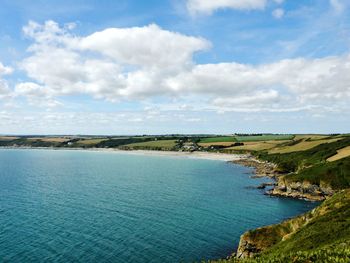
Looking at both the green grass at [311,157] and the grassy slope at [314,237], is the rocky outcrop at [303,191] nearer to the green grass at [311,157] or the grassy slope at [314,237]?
the green grass at [311,157]

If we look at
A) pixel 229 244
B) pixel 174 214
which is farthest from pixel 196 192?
pixel 229 244

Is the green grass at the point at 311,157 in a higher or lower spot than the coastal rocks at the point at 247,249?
higher

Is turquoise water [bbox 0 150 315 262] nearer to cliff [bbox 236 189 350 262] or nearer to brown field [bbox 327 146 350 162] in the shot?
cliff [bbox 236 189 350 262]

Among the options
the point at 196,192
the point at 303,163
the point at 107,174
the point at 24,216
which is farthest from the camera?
the point at 107,174

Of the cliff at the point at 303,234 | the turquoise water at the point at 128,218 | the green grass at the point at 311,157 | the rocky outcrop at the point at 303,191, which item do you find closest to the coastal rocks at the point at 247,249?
the cliff at the point at 303,234

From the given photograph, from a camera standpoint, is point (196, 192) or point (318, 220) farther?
point (196, 192)

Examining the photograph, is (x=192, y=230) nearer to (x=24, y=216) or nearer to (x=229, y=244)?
(x=229, y=244)

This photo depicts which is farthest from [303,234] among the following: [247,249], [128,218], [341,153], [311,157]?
[311,157]
